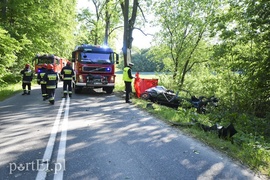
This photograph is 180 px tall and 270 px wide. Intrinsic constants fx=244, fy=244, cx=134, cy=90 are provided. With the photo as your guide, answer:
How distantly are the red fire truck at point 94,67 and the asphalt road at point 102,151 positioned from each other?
592 cm

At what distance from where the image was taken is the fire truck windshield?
1381 centimetres

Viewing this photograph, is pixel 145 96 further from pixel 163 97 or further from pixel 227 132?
pixel 227 132

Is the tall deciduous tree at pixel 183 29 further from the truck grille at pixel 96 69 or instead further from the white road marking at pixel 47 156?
the white road marking at pixel 47 156

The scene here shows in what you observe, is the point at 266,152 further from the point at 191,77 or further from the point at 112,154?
the point at 191,77

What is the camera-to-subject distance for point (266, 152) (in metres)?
4.86

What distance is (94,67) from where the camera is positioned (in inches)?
544

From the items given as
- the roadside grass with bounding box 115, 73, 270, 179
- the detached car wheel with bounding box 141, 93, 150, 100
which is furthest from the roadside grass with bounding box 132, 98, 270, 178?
the detached car wheel with bounding box 141, 93, 150, 100

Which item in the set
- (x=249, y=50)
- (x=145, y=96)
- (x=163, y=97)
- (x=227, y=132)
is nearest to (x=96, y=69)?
(x=145, y=96)

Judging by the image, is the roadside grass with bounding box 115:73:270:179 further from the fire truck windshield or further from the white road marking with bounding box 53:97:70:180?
the fire truck windshield

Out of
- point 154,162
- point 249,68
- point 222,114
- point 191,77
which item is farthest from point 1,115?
point 191,77

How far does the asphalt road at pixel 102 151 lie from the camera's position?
400cm

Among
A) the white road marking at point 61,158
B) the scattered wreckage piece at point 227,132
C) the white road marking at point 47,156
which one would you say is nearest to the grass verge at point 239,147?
the scattered wreckage piece at point 227,132

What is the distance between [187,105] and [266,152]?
5.51 meters

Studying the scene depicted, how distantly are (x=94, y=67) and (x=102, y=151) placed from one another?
9.36 meters
